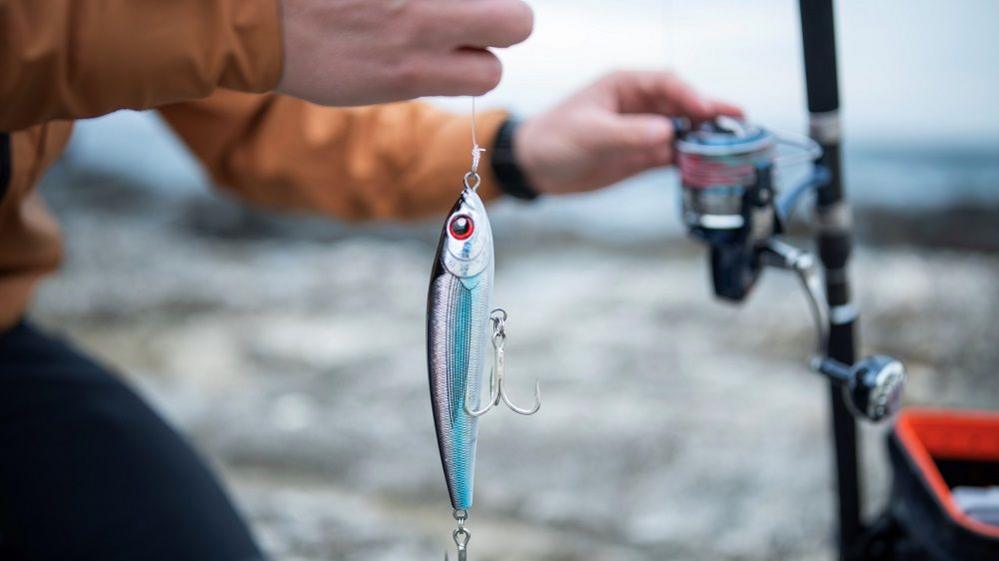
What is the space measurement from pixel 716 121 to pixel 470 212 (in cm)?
70

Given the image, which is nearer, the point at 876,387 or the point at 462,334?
the point at 462,334

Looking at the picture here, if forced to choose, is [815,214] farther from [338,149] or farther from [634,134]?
[338,149]

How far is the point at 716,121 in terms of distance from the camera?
1.39m

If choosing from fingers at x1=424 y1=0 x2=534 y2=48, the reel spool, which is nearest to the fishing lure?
fingers at x1=424 y1=0 x2=534 y2=48

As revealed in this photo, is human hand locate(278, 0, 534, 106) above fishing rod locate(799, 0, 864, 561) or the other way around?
above

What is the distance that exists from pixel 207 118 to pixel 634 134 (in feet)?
2.35

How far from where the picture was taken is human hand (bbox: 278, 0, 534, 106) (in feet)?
2.72

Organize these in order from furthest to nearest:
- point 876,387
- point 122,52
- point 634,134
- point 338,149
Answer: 1. point 338,149
2. point 634,134
3. point 876,387
4. point 122,52

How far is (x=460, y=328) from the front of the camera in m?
0.82

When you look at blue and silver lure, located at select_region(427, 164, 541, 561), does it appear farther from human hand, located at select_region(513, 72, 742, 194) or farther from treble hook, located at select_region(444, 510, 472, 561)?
human hand, located at select_region(513, 72, 742, 194)

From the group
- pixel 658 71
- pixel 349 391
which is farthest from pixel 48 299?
pixel 658 71

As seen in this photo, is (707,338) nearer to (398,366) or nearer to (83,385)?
(398,366)

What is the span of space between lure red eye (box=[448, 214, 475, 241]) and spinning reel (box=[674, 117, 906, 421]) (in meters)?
0.55

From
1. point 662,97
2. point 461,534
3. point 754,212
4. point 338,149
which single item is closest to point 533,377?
point 338,149
